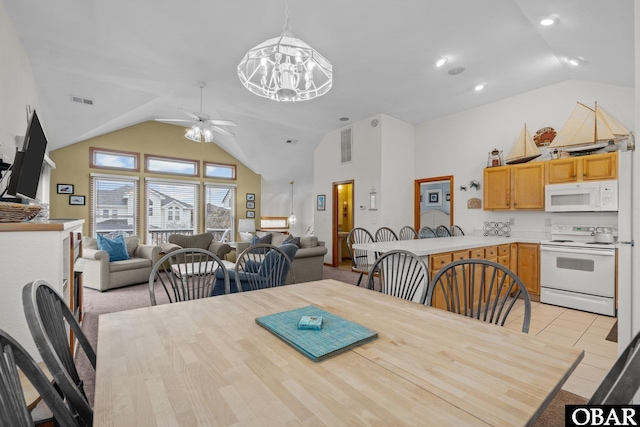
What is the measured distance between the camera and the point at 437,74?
428 centimetres

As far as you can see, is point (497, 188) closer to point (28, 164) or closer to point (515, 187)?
point (515, 187)

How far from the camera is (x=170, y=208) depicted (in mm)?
7633

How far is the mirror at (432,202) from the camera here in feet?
19.9

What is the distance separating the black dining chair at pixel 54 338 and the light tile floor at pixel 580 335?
9.41ft

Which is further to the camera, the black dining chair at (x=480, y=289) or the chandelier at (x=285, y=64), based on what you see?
the chandelier at (x=285, y=64)

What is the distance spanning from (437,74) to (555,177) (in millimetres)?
2247

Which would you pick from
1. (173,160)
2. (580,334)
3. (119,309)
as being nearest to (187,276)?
(119,309)

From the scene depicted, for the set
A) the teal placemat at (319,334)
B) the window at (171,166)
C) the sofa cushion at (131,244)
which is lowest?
the sofa cushion at (131,244)

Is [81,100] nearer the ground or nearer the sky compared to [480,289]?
nearer the sky

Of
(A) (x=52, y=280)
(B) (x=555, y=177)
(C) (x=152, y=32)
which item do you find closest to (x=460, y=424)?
(A) (x=52, y=280)

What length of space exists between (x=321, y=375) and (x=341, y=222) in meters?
7.56

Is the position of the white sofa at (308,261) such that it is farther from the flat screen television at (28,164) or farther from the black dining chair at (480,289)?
the flat screen television at (28,164)

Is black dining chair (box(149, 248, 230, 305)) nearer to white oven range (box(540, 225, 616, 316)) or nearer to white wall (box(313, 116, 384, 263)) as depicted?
white wall (box(313, 116, 384, 263))

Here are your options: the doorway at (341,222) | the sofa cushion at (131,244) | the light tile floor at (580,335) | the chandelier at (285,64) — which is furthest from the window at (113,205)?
the light tile floor at (580,335)
